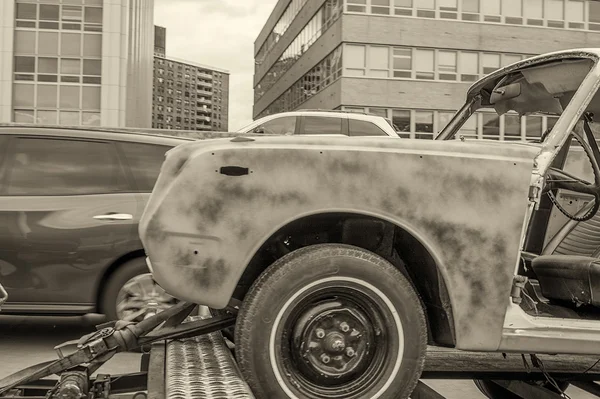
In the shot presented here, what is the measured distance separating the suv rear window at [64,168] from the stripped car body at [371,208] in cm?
368

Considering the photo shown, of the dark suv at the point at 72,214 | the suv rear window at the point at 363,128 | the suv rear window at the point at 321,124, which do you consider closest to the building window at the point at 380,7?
the suv rear window at the point at 321,124

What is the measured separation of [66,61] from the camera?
36594 mm

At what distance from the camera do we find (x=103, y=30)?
36656 mm

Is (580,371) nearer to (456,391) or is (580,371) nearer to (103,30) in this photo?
(456,391)

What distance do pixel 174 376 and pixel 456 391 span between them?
3196mm

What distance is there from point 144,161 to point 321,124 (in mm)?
10462

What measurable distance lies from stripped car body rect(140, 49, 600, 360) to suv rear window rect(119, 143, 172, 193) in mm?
3603

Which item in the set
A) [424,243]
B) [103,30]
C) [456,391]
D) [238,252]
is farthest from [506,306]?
[103,30]

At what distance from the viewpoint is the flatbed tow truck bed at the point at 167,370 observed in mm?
2760

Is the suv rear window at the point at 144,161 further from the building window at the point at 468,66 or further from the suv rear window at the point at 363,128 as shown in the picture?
the building window at the point at 468,66

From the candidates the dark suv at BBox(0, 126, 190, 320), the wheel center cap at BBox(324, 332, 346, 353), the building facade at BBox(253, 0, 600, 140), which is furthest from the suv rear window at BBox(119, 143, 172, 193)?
the building facade at BBox(253, 0, 600, 140)

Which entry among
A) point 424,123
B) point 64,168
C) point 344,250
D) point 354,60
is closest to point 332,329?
point 344,250

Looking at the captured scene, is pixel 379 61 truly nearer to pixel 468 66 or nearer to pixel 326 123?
pixel 468 66

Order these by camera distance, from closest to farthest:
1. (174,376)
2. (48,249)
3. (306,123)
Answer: (174,376) → (48,249) → (306,123)
